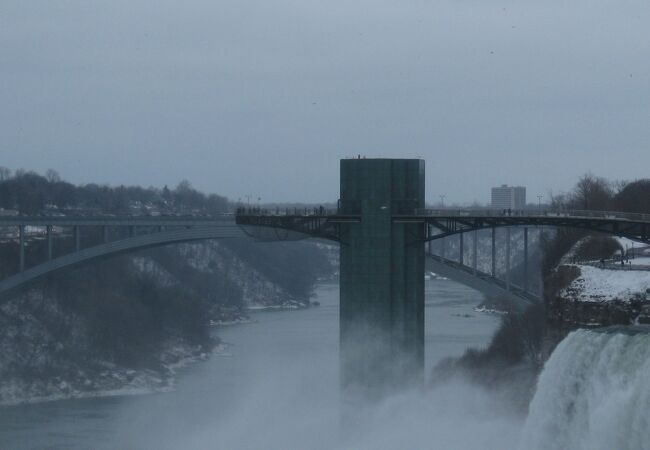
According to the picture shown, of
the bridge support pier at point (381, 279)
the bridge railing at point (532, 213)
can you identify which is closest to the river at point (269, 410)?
the bridge support pier at point (381, 279)

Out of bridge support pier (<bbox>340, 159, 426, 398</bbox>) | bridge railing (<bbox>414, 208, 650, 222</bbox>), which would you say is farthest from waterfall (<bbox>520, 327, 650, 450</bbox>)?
bridge railing (<bbox>414, 208, 650, 222</bbox>)

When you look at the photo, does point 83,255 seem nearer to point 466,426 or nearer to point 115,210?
point 466,426

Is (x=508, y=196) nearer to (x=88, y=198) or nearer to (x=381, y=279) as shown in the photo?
(x=88, y=198)

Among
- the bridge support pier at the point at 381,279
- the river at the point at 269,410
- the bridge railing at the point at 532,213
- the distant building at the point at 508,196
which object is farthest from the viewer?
the distant building at the point at 508,196

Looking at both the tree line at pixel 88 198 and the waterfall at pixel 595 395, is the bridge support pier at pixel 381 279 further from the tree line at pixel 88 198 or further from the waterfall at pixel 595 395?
the tree line at pixel 88 198

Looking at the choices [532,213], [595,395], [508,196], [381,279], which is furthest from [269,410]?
[508,196]

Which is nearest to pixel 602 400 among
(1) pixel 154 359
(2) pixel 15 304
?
(1) pixel 154 359
